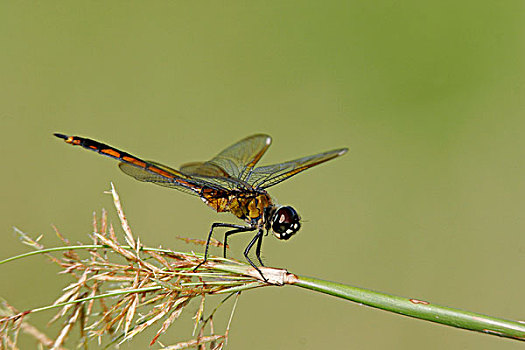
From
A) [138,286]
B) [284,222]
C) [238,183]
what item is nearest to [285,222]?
[284,222]

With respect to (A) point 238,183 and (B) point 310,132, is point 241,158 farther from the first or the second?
(B) point 310,132

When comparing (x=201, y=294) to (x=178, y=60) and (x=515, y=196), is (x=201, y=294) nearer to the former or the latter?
(x=515, y=196)

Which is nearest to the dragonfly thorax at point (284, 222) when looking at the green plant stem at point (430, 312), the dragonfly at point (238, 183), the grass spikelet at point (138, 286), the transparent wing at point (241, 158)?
the dragonfly at point (238, 183)

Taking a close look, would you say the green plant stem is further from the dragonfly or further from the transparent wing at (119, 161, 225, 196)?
the transparent wing at (119, 161, 225, 196)

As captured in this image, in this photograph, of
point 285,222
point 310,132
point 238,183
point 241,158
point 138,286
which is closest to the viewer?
point 138,286

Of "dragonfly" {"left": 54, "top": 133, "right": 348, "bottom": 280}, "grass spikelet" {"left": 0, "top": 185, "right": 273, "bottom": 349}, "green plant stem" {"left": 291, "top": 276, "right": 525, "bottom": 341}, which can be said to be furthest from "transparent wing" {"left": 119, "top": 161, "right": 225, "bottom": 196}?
"green plant stem" {"left": 291, "top": 276, "right": 525, "bottom": 341}

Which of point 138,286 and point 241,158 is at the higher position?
point 241,158
